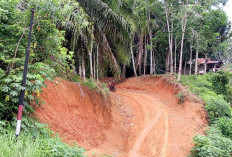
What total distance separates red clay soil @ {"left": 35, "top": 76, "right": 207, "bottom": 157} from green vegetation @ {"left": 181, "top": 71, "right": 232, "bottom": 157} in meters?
0.55

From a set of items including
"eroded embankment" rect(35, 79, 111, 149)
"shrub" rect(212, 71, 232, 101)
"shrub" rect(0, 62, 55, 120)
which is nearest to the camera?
"shrub" rect(0, 62, 55, 120)

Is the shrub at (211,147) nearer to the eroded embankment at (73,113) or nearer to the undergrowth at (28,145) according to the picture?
the eroded embankment at (73,113)

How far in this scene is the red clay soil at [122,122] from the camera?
6.94m

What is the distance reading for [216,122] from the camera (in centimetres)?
1116

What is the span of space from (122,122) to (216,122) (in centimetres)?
531

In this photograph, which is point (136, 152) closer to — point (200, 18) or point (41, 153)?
point (41, 153)

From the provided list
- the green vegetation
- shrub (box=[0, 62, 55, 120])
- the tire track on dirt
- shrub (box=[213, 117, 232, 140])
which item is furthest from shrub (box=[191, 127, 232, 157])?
shrub (box=[0, 62, 55, 120])

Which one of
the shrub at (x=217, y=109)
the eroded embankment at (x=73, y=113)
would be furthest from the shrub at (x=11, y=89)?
the shrub at (x=217, y=109)

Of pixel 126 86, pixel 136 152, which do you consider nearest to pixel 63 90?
pixel 136 152

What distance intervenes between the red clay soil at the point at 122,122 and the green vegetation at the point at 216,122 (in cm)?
55

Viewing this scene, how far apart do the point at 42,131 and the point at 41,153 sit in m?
1.25

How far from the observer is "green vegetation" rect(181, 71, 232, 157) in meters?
7.78

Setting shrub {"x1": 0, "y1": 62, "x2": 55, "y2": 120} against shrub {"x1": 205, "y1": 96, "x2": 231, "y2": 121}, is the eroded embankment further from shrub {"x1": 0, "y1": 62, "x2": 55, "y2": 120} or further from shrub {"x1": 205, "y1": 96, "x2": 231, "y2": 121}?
shrub {"x1": 205, "y1": 96, "x2": 231, "y2": 121}

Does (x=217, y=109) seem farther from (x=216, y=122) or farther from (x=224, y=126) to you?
(x=224, y=126)
